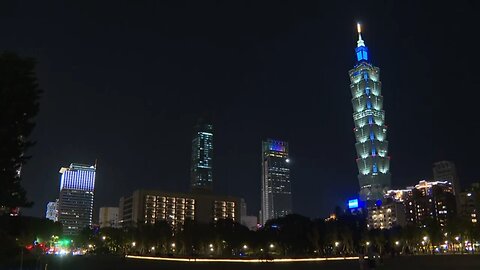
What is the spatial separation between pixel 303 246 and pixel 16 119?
79.5 metres

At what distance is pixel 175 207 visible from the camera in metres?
181

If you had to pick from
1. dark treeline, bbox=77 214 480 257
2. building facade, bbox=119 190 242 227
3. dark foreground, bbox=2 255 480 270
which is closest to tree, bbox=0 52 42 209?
dark foreground, bbox=2 255 480 270

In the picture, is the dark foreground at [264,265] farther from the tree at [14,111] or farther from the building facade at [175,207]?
the building facade at [175,207]

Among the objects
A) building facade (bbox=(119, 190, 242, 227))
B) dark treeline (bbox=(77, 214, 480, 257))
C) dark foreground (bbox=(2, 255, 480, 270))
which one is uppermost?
building facade (bbox=(119, 190, 242, 227))

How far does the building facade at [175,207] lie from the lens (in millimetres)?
174250

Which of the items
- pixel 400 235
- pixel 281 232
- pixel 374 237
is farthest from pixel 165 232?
pixel 400 235

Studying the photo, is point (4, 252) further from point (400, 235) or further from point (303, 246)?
point (400, 235)

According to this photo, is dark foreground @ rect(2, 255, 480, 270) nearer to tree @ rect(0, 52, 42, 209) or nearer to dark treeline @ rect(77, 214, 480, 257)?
tree @ rect(0, 52, 42, 209)

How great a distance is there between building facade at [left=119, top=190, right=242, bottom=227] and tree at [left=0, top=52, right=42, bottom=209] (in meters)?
148

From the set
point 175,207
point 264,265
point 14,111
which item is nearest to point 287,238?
point 264,265

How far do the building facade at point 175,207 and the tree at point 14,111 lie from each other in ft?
487

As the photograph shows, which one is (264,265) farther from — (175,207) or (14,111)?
(175,207)

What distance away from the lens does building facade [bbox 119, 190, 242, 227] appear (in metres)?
174

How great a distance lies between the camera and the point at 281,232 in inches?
3922
